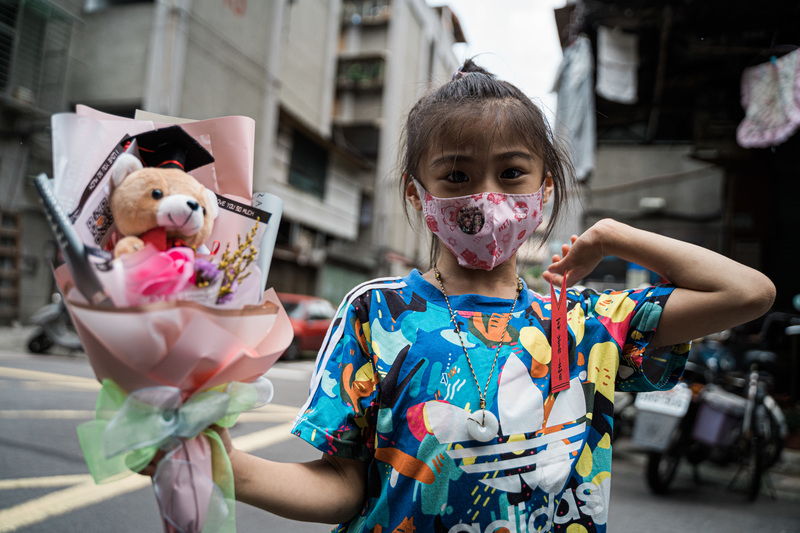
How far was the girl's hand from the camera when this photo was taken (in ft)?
3.70

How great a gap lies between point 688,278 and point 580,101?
7684mm

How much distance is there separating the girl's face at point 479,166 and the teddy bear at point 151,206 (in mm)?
493

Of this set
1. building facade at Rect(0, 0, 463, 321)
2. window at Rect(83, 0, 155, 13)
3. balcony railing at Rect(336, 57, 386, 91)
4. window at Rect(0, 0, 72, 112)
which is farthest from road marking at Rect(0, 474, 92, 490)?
balcony railing at Rect(336, 57, 386, 91)

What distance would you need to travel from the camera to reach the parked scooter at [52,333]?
23.4 ft

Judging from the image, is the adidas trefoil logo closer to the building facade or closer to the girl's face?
the girl's face

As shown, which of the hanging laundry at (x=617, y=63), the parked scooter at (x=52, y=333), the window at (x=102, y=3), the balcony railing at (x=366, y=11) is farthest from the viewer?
the balcony railing at (x=366, y=11)

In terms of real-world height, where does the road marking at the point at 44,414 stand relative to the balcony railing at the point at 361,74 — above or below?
below

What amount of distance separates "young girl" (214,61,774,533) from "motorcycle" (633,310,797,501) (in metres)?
3.02

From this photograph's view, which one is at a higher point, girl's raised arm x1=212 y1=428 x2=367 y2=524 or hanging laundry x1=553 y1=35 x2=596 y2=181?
hanging laundry x1=553 y1=35 x2=596 y2=181

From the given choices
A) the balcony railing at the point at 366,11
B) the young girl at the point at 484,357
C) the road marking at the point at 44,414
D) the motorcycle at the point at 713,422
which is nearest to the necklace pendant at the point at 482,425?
the young girl at the point at 484,357

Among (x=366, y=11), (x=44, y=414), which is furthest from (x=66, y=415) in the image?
(x=366, y=11)

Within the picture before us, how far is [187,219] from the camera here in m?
0.75

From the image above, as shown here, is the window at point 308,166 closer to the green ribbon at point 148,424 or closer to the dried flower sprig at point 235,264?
the dried flower sprig at point 235,264

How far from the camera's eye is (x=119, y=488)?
9.27 feet
